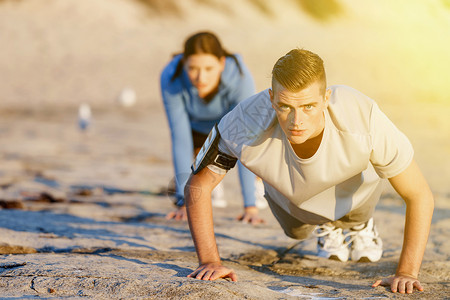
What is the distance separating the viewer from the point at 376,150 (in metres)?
2.24

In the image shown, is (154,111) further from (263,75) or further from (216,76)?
(216,76)

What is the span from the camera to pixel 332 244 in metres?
3.07

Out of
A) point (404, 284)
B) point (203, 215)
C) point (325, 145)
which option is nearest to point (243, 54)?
point (203, 215)

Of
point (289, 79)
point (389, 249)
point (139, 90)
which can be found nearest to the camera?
point (289, 79)

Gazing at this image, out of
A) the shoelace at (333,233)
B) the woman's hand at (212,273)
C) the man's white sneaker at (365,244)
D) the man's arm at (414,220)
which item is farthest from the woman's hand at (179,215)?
the man's arm at (414,220)

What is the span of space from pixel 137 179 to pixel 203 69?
2.65 metres

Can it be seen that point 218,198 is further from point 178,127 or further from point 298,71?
point 298,71

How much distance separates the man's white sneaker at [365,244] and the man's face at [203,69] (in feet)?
4.32

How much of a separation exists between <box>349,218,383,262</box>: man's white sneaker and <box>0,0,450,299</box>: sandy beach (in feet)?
0.26

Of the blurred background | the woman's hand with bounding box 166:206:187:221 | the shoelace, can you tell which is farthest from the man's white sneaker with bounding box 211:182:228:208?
the blurred background

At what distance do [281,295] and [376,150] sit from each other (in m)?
0.66

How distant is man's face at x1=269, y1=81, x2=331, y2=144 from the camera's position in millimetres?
2107

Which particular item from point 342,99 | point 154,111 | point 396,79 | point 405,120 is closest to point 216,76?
point 342,99

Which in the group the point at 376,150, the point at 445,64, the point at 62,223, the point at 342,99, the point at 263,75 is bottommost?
the point at 62,223
